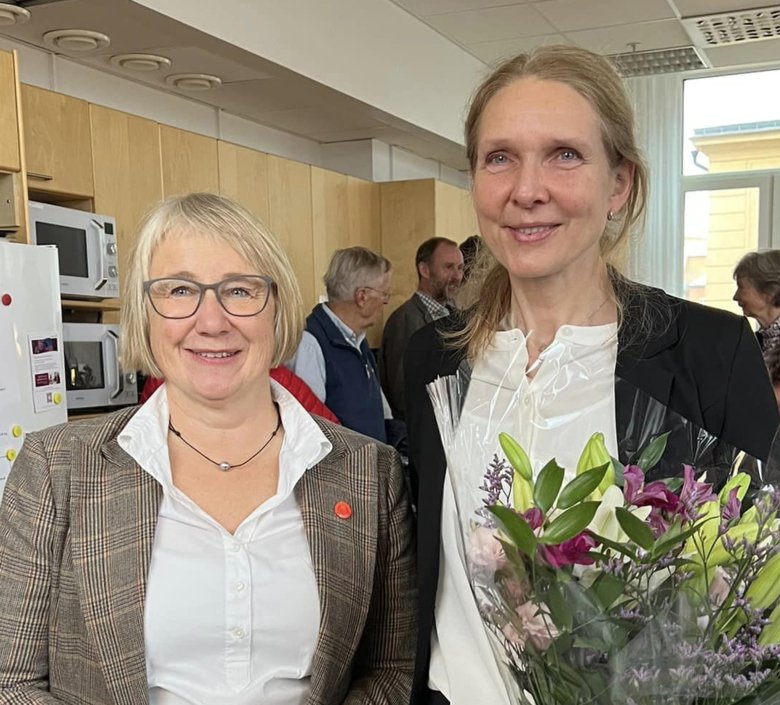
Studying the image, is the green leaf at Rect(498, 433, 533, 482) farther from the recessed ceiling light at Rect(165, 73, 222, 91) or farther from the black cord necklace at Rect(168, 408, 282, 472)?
the recessed ceiling light at Rect(165, 73, 222, 91)

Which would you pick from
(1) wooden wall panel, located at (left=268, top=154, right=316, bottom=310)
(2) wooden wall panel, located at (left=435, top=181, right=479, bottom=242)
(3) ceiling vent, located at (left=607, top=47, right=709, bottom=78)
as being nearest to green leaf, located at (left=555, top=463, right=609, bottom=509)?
(1) wooden wall panel, located at (left=268, top=154, right=316, bottom=310)

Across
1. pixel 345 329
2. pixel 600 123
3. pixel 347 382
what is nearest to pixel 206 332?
pixel 600 123

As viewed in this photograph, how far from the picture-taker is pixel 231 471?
4.35 ft

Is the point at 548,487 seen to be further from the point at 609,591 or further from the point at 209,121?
the point at 209,121

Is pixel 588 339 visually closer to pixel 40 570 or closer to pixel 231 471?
pixel 231 471

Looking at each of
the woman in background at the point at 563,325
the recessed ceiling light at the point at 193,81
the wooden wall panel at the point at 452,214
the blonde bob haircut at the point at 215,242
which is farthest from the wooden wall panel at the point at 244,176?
the woman in background at the point at 563,325

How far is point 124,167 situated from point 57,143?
342mm

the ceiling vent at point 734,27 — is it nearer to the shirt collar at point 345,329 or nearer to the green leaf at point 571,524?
the shirt collar at point 345,329

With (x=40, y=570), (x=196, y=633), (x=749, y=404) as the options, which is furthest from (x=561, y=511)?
(x=40, y=570)

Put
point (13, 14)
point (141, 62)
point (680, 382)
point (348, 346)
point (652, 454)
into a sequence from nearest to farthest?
point (652, 454) → point (680, 382) → point (13, 14) → point (348, 346) → point (141, 62)

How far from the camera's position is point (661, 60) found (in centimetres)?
565

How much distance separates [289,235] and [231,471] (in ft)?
10.9

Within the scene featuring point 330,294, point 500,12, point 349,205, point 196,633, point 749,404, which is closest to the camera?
point 749,404

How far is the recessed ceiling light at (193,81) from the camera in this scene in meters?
3.99
